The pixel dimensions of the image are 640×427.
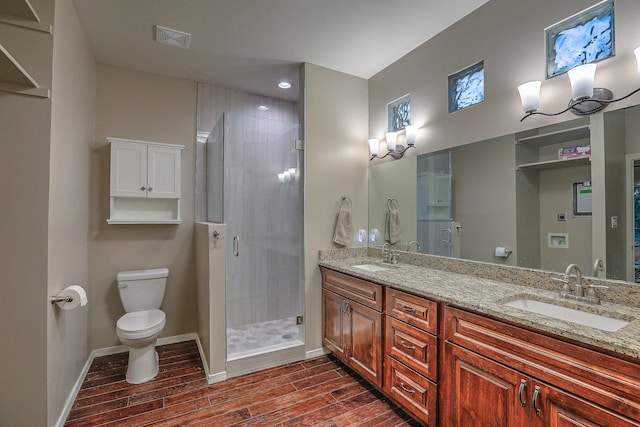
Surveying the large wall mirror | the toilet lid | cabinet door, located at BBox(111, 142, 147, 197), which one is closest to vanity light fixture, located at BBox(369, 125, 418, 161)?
the large wall mirror

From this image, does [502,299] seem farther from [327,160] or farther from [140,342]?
[140,342]

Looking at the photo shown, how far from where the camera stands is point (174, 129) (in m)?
3.12

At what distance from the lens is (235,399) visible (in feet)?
7.14

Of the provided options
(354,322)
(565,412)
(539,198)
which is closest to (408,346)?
(354,322)

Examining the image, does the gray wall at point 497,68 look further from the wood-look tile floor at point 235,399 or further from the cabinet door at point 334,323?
the wood-look tile floor at point 235,399

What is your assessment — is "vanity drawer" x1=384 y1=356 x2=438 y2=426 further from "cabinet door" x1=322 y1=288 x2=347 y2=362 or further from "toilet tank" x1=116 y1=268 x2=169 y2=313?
"toilet tank" x1=116 y1=268 x2=169 y2=313

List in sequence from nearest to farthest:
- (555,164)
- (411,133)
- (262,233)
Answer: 1. (555,164)
2. (411,133)
3. (262,233)

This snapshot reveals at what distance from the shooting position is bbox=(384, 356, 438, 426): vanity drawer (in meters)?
1.73

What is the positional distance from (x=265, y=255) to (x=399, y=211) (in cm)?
135

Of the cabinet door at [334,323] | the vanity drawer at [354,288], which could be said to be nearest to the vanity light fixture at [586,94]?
the vanity drawer at [354,288]

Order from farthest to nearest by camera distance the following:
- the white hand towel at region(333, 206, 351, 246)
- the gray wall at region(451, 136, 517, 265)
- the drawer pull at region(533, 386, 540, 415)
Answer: the white hand towel at region(333, 206, 351, 246)
the gray wall at region(451, 136, 517, 265)
the drawer pull at region(533, 386, 540, 415)

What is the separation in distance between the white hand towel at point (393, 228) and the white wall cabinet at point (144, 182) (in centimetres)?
204

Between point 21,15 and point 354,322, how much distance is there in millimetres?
2835

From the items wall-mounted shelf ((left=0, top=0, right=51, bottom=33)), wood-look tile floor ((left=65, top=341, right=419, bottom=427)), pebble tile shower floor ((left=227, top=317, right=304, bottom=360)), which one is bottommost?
wood-look tile floor ((left=65, top=341, right=419, bottom=427))
